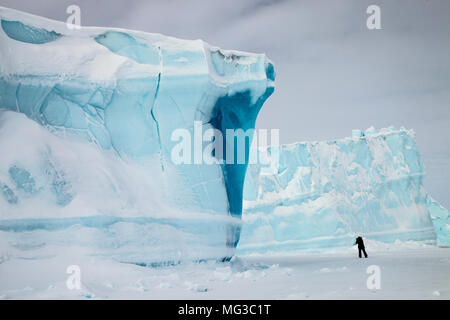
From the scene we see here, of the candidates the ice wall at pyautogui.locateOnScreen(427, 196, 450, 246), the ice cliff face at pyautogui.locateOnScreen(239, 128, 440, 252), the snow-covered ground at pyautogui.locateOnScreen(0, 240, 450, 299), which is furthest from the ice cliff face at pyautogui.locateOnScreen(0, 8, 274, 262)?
the ice wall at pyautogui.locateOnScreen(427, 196, 450, 246)

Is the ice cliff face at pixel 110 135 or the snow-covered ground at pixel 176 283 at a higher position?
the ice cliff face at pixel 110 135

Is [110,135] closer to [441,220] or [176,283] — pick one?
[176,283]

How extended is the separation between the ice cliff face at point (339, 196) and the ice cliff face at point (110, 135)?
43.0 feet

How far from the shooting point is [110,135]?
7.85 meters

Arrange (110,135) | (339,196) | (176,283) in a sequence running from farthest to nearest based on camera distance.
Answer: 1. (339,196)
2. (110,135)
3. (176,283)

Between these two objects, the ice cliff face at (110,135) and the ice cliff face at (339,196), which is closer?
the ice cliff face at (110,135)

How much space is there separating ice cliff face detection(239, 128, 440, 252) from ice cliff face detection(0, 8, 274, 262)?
43.0 ft

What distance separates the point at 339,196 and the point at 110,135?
1651 centimetres

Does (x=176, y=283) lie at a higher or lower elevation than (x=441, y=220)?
lower

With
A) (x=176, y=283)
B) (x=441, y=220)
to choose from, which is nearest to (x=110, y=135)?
(x=176, y=283)

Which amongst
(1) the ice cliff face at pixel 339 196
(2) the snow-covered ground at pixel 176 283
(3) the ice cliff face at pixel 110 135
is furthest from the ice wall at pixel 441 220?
(2) the snow-covered ground at pixel 176 283

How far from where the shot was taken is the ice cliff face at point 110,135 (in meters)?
6.59

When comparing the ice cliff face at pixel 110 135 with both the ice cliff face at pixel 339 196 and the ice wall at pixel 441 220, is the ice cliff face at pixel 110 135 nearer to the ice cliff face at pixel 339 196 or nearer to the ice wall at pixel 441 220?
the ice cliff face at pixel 339 196
